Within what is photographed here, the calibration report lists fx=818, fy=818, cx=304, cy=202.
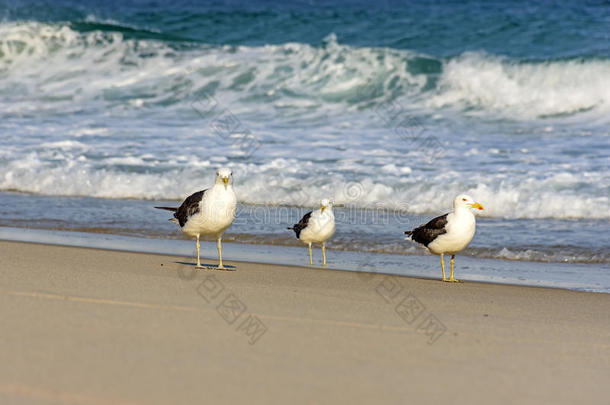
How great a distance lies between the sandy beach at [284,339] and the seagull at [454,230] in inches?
29.3

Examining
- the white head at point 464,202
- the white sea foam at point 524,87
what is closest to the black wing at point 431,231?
the white head at point 464,202

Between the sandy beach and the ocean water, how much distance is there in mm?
1792

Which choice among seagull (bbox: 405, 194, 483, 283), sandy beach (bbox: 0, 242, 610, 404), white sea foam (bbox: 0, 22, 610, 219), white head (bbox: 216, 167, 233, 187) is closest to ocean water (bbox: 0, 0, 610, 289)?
white sea foam (bbox: 0, 22, 610, 219)

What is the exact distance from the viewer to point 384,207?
367 inches

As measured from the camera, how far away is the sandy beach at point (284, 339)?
3334 mm

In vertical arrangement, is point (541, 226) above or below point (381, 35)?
below

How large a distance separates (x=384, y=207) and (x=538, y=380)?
18.8 feet

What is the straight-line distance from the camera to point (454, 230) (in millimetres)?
6715

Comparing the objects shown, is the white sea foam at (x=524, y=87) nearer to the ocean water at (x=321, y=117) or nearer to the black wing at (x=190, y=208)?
the ocean water at (x=321, y=117)

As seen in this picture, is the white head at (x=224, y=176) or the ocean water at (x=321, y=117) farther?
the ocean water at (x=321, y=117)

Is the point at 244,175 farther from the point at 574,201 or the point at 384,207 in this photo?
the point at 574,201

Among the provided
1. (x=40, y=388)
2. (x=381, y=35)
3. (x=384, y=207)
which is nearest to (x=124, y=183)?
(x=384, y=207)

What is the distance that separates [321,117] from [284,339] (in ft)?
32.6

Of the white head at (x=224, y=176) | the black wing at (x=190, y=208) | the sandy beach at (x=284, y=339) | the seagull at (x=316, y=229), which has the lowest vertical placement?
the sandy beach at (x=284, y=339)
